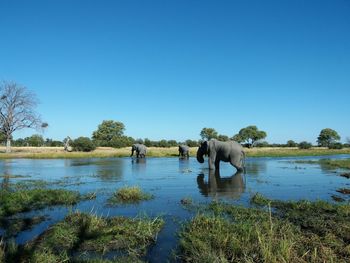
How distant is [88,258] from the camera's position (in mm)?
7191

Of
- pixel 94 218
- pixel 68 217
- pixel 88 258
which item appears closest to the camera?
pixel 88 258

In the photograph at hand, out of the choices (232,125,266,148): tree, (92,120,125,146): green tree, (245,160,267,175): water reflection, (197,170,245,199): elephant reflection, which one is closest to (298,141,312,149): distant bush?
(232,125,266,148): tree

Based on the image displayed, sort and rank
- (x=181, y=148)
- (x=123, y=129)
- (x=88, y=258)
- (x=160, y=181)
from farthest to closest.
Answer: (x=123, y=129) < (x=181, y=148) < (x=160, y=181) < (x=88, y=258)

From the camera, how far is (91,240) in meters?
8.46

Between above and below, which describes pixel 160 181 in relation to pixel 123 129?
below

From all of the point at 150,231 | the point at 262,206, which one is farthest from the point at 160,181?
the point at 150,231

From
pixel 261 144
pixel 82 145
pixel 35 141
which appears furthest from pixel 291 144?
pixel 35 141

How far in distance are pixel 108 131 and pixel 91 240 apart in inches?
4284

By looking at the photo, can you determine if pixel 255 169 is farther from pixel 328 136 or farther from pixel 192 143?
pixel 328 136

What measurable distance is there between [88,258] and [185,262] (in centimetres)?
192

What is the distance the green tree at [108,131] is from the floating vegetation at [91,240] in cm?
10561

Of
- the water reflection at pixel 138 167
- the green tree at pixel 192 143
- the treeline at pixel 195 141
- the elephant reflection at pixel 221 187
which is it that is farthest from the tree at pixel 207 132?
the elephant reflection at pixel 221 187

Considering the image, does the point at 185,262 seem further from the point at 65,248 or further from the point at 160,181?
the point at 160,181

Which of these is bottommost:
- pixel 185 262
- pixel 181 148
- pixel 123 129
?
pixel 185 262
